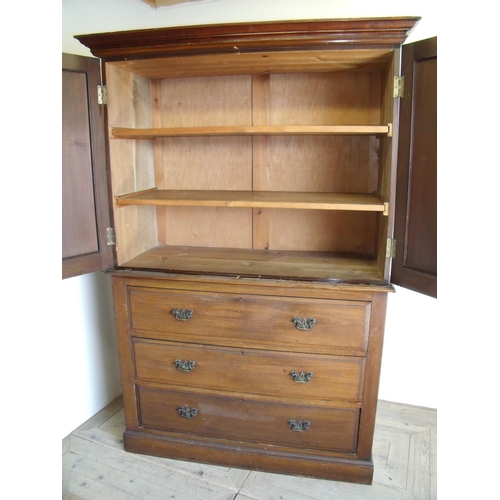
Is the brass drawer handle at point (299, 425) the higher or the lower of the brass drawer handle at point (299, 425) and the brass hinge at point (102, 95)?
the lower

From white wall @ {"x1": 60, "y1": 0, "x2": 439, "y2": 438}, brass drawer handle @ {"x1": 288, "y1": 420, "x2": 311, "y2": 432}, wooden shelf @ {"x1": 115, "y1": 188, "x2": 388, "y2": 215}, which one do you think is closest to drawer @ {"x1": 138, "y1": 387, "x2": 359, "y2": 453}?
brass drawer handle @ {"x1": 288, "y1": 420, "x2": 311, "y2": 432}

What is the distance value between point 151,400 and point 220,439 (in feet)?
1.23

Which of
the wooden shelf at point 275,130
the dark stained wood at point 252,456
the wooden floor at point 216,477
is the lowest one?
the wooden floor at point 216,477

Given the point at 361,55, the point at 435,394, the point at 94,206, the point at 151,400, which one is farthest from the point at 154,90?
the point at 435,394

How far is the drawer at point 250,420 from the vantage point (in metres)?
1.72

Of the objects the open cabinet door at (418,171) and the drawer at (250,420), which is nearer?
the open cabinet door at (418,171)

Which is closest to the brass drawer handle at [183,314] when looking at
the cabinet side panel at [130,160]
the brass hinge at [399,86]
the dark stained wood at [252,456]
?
the cabinet side panel at [130,160]

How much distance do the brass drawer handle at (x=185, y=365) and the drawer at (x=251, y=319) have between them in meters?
0.11

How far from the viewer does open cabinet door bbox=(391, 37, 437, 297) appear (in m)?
1.35

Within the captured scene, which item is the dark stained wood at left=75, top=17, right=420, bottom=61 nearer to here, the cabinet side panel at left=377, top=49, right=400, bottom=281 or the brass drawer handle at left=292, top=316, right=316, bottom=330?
the cabinet side panel at left=377, top=49, right=400, bottom=281

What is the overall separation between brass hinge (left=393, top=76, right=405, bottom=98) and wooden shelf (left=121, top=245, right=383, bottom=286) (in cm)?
71

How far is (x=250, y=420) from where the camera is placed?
1.78 m

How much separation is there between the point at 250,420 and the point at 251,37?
1.60 meters

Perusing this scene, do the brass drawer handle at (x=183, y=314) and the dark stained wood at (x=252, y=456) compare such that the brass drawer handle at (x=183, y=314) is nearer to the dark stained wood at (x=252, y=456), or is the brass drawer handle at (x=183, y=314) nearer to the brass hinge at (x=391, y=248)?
the dark stained wood at (x=252, y=456)
